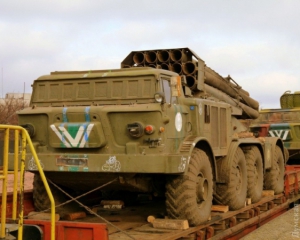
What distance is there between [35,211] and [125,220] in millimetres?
1288

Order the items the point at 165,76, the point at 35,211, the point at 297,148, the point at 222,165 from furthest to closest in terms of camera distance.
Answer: the point at 297,148
the point at 222,165
the point at 35,211
the point at 165,76

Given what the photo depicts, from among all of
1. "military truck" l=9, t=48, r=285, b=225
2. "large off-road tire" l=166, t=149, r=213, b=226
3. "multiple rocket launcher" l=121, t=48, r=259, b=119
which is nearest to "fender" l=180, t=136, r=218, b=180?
"military truck" l=9, t=48, r=285, b=225

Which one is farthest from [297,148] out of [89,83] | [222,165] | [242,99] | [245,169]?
[89,83]

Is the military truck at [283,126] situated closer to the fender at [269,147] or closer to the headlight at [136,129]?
the fender at [269,147]

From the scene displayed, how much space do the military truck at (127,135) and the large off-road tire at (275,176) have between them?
10.6ft

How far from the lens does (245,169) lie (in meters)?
9.23

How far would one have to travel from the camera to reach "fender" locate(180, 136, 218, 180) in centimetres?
697

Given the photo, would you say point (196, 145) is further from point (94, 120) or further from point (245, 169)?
point (245, 169)

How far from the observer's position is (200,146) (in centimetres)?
752

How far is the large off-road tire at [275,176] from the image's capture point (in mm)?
11062

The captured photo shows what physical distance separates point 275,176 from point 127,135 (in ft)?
17.6

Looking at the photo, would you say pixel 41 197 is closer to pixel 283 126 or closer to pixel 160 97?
pixel 160 97

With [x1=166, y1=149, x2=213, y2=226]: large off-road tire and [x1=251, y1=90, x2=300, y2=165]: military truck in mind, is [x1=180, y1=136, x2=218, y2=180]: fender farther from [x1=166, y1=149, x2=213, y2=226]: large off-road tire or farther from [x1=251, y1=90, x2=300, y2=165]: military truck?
[x1=251, y1=90, x2=300, y2=165]: military truck

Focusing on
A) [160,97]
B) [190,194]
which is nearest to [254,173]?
[190,194]
